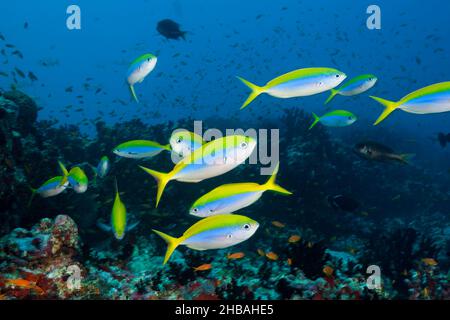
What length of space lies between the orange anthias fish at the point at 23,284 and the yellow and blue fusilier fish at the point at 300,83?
325 centimetres

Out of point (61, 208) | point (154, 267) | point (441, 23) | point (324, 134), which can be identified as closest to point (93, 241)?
point (61, 208)

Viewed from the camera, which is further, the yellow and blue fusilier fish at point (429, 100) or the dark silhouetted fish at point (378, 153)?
the dark silhouetted fish at point (378, 153)

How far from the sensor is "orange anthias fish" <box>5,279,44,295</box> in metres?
3.18

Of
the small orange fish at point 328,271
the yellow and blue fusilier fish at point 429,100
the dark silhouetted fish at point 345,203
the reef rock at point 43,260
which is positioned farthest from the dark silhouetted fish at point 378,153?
the reef rock at point 43,260

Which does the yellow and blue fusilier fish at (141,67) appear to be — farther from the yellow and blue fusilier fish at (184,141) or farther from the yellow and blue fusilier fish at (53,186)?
the yellow and blue fusilier fish at (53,186)

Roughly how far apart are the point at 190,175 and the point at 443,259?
7.72 meters

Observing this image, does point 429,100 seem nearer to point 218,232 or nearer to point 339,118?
point 218,232

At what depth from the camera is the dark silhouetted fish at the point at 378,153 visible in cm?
441

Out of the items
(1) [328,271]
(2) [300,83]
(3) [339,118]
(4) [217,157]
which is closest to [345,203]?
Answer: (3) [339,118]

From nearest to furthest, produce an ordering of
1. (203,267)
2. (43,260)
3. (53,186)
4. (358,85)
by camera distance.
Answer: (43,260), (203,267), (53,186), (358,85)

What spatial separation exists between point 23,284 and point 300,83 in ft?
12.6

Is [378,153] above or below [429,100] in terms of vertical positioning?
below

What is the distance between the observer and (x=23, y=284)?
10.6 feet

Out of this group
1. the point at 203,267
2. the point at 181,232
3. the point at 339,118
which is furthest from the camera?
the point at 181,232
